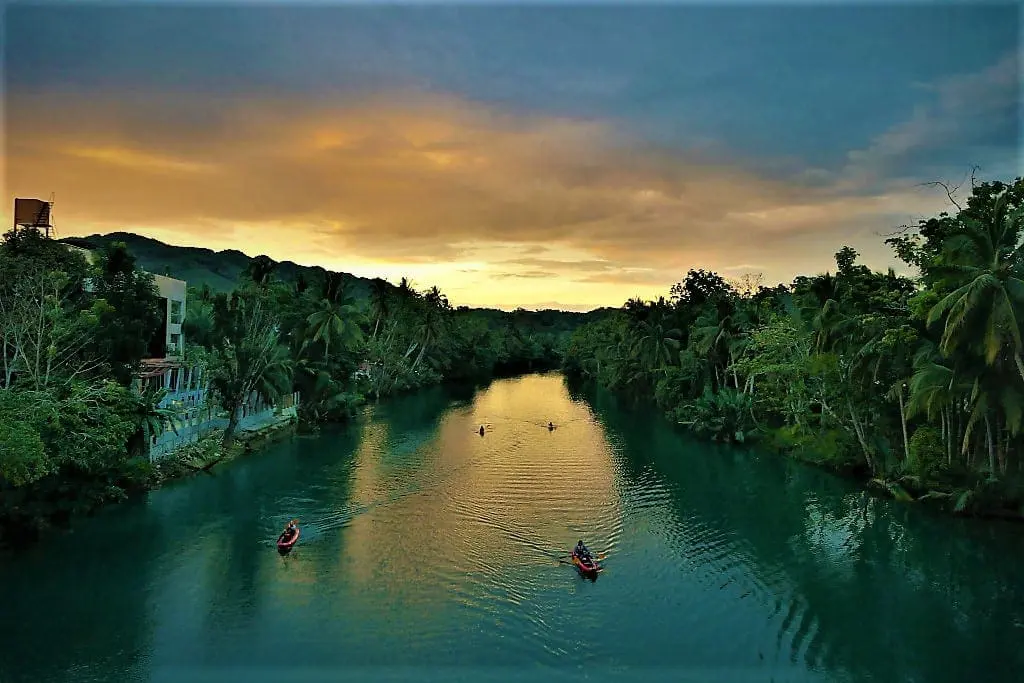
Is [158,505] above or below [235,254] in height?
below

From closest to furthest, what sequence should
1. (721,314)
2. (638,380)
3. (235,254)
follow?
(721,314) < (638,380) < (235,254)

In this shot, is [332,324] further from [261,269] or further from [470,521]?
[470,521]

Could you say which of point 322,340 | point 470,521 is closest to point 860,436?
point 470,521

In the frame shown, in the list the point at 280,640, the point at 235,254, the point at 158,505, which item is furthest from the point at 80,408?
the point at 235,254

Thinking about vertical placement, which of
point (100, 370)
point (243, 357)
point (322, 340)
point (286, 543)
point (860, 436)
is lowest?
point (286, 543)

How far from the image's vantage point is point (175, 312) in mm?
28250

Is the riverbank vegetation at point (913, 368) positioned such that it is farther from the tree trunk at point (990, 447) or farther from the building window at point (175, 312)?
the building window at point (175, 312)

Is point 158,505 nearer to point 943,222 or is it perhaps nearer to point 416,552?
point 416,552

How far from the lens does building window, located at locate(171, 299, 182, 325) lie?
27969mm

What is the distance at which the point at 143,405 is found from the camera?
19.3 meters

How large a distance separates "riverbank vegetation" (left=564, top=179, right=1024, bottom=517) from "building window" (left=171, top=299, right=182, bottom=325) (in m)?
24.0

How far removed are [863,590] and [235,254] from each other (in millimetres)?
89100

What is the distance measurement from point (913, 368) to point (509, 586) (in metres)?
13.8

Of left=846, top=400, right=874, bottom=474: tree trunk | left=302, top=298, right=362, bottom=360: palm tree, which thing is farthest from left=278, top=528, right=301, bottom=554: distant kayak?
left=302, top=298, right=362, bottom=360: palm tree
